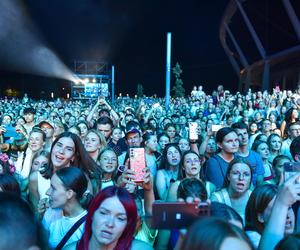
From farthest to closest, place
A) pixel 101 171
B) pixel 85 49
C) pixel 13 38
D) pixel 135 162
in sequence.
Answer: pixel 85 49, pixel 13 38, pixel 101 171, pixel 135 162

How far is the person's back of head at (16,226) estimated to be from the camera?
1969 mm

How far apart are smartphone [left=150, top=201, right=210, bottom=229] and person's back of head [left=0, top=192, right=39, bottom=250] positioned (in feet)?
1.90

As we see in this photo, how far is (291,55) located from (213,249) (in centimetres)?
3409

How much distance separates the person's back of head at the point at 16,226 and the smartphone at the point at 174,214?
1.90 feet

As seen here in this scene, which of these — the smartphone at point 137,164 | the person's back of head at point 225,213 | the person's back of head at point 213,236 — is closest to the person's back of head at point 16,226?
the person's back of head at point 213,236

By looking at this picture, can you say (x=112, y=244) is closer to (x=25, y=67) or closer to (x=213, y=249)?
(x=213, y=249)

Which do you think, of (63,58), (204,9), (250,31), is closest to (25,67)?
(63,58)

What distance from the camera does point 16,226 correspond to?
6.61ft

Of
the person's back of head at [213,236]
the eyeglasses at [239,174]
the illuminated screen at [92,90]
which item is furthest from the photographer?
the illuminated screen at [92,90]

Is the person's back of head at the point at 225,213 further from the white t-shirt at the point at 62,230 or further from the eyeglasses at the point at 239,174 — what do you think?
the eyeglasses at the point at 239,174

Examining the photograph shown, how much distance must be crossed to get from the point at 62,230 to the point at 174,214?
4.73 feet

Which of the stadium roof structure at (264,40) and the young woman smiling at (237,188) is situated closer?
the young woman smiling at (237,188)

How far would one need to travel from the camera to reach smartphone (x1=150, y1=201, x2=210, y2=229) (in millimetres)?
2213

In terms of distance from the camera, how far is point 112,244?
2.86m
